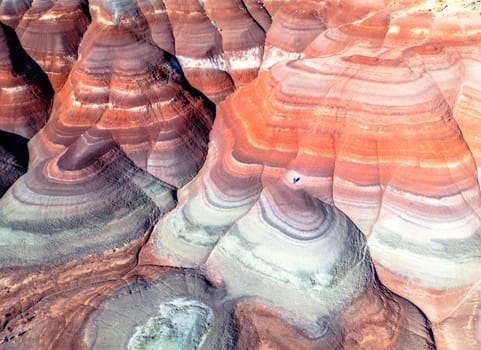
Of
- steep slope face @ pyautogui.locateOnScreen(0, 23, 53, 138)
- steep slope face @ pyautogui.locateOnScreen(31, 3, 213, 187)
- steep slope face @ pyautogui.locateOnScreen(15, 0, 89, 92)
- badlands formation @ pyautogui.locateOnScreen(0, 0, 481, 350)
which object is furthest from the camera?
steep slope face @ pyautogui.locateOnScreen(15, 0, 89, 92)

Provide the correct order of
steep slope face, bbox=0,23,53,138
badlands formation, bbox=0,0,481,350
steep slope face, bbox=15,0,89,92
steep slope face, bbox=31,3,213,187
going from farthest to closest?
steep slope face, bbox=15,0,89,92, steep slope face, bbox=0,23,53,138, steep slope face, bbox=31,3,213,187, badlands formation, bbox=0,0,481,350

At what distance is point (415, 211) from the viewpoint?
7750 mm

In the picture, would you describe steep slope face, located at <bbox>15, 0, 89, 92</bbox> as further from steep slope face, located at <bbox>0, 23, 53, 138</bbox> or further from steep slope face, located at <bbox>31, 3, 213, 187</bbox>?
steep slope face, located at <bbox>31, 3, 213, 187</bbox>

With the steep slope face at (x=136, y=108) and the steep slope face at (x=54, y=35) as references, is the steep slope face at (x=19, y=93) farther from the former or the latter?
the steep slope face at (x=136, y=108)

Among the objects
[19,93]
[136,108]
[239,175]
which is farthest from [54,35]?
[239,175]

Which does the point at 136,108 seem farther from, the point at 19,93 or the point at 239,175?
the point at 19,93

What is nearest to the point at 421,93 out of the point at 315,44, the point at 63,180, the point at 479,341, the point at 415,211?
the point at 415,211

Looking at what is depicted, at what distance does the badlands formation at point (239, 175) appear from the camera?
22.9ft

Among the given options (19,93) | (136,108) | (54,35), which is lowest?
(19,93)

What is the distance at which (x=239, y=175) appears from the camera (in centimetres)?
865

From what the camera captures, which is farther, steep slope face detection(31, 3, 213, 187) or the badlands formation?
steep slope face detection(31, 3, 213, 187)

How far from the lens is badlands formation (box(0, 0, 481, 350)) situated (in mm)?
6977

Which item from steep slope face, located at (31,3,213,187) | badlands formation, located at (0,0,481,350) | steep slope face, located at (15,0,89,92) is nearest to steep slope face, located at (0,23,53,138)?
badlands formation, located at (0,0,481,350)

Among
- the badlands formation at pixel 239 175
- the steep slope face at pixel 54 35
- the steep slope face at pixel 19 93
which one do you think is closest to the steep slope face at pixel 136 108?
the badlands formation at pixel 239 175
